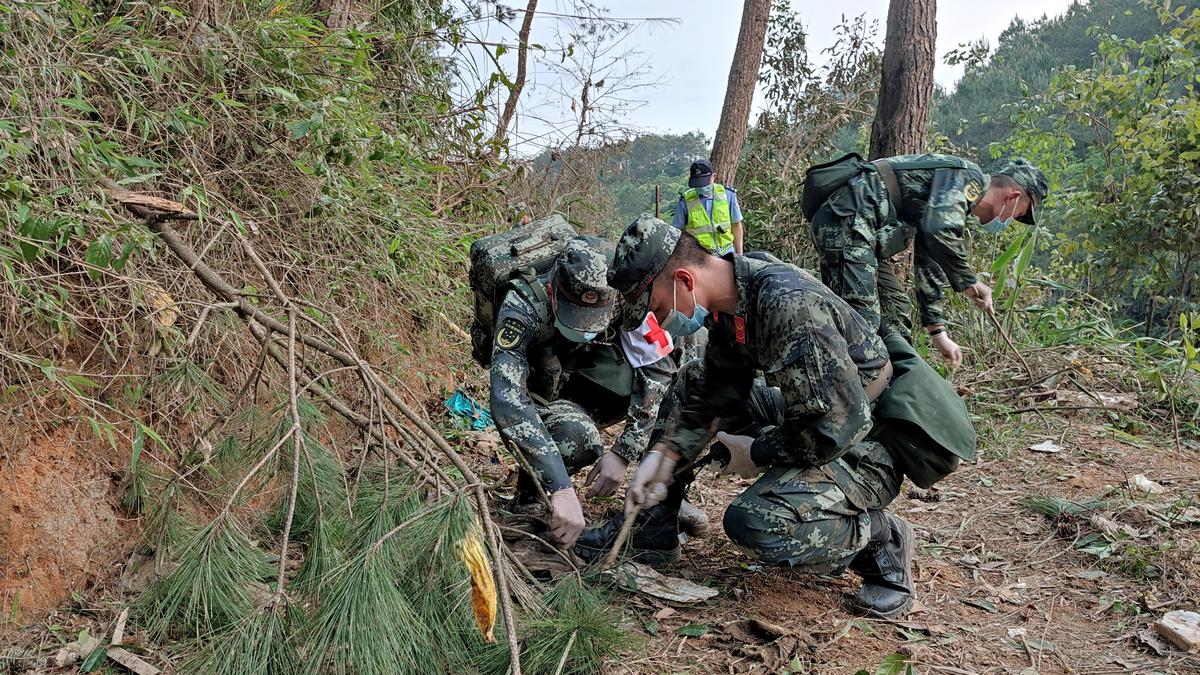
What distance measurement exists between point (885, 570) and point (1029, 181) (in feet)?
7.35

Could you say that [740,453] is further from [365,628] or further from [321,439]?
[321,439]

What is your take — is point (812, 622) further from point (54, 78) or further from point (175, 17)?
point (175, 17)

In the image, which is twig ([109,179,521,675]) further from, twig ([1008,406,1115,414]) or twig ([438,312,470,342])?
twig ([1008,406,1115,414])

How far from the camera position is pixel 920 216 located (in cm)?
389

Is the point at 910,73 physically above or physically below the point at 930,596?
above

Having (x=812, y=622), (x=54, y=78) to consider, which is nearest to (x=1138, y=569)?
(x=812, y=622)

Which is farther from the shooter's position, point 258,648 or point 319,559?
point 319,559

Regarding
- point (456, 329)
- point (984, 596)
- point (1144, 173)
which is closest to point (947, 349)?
point (984, 596)

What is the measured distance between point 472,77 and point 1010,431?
369cm

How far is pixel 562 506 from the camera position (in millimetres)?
2504

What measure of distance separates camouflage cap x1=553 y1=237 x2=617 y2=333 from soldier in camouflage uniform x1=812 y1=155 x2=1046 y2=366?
4.96ft

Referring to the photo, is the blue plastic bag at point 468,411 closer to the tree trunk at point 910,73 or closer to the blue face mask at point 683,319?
the blue face mask at point 683,319

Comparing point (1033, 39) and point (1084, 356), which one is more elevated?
point (1033, 39)

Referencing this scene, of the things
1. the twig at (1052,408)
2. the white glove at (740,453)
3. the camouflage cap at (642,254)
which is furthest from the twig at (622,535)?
the twig at (1052,408)
